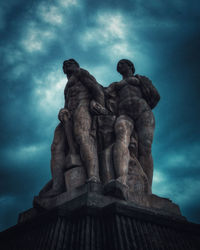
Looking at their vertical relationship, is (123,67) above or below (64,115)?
above

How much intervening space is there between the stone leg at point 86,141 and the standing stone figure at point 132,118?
0.47 metres

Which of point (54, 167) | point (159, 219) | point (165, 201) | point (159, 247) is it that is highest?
point (54, 167)

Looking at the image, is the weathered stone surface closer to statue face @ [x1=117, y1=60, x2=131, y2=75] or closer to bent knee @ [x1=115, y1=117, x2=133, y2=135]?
bent knee @ [x1=115, y1=117, x2=133, y2=135]

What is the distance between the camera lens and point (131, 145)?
6320 millimetres

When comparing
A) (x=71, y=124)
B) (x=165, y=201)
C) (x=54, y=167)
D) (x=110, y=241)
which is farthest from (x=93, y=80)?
(x=110, y=241)

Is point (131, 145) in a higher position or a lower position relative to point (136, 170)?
higher

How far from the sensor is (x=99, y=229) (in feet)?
13.7

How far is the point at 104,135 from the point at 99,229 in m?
2.58

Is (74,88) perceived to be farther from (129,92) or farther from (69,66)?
(129,92)

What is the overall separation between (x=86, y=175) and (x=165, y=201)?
1.94 metres

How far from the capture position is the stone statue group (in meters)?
5.64

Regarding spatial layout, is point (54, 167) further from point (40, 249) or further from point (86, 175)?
point (40, 249)

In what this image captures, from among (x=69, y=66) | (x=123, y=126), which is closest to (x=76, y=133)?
(x=123, y=126)

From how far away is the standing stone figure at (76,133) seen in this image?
5804mm
